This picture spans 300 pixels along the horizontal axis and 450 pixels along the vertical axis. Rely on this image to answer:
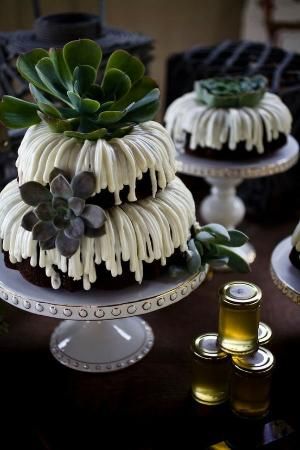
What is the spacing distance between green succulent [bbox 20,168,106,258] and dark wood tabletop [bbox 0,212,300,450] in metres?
0.31

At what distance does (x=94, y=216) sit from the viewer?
0.94 meters

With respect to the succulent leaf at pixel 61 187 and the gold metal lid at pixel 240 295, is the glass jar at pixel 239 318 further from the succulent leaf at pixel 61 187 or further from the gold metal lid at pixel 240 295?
the succulent leaf at pixel 61 187

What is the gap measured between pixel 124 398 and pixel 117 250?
299 mm

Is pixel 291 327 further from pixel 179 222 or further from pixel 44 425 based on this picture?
pixel 44 425

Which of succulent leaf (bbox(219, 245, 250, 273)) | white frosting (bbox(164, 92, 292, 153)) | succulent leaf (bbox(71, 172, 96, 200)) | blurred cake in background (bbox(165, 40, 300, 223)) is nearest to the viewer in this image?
succulent leaf (bbox(71, 172, 96, 200))

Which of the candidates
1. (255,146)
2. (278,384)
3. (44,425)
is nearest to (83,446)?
(44,425)

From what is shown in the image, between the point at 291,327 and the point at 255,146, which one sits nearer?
the point at 291,327

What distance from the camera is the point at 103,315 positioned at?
100cm

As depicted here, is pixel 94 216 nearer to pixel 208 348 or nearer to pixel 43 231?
pixel 43 231

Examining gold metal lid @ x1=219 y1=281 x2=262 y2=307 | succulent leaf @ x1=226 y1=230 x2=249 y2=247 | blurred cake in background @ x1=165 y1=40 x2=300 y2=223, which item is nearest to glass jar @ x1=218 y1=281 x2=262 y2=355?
gold metal lid @ x1=219 y1=281 x2=262 y2=307

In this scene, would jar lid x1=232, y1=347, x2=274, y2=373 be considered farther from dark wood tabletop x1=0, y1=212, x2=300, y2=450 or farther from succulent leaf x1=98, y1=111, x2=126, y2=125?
succulent leaf x1=98, y1=111, x2=126, y2=125

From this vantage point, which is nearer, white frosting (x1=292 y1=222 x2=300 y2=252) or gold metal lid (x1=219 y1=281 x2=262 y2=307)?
gold metal lid (x1=219 y1=281 x2=262 y2=307)

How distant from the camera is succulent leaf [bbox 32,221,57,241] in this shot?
3.15 ft

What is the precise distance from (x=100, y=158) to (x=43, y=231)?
13cm
